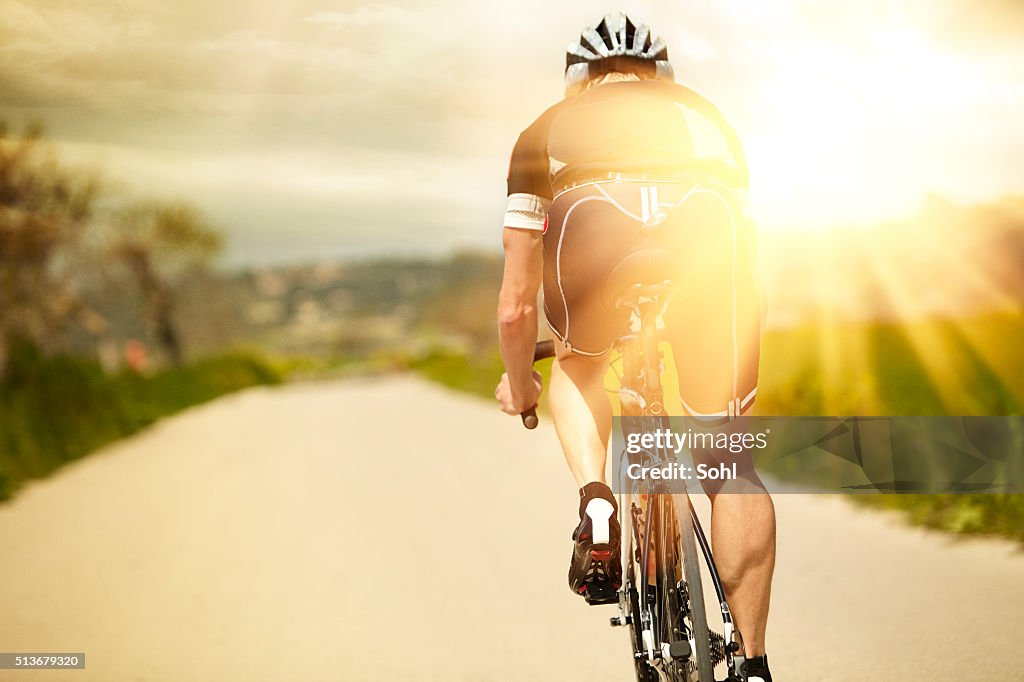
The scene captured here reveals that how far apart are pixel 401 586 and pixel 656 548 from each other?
2.66 meters

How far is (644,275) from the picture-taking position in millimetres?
2463

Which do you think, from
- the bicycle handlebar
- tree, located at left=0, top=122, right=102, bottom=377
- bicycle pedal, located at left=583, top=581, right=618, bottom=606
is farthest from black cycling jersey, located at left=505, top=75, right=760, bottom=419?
tree, located at left=0, top=122, right=102, bottom=377

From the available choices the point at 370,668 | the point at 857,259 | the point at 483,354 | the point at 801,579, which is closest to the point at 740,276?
the point at 370,668

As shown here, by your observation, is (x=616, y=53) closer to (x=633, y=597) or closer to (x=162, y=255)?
(x=633, y=597)

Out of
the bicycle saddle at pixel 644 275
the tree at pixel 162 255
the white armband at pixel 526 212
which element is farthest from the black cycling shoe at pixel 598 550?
the tree at pixel 162 255

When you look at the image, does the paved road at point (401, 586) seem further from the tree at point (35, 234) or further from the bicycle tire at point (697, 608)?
the tree at point (35, 234)

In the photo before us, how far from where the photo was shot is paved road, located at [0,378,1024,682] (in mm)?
3951

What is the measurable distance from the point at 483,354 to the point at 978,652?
29807 mm

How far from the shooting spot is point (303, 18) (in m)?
5.37

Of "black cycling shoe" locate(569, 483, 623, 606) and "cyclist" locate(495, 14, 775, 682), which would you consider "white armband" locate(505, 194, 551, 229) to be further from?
"black cycling shoe" locate(569, 483, 623, 606)

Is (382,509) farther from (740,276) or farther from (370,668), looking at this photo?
(740,276)

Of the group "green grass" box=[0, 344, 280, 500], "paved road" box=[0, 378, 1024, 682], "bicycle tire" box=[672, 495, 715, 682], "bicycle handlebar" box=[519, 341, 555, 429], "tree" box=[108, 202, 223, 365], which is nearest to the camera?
"bicycle tire" box=[672, 495, 715, 682]

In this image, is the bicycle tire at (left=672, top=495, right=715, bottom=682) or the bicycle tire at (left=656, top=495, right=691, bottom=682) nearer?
the bicycle tire at (left=672, top=495, right=715, bottom=682)

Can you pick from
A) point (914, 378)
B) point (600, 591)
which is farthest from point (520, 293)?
point (914, 378)
